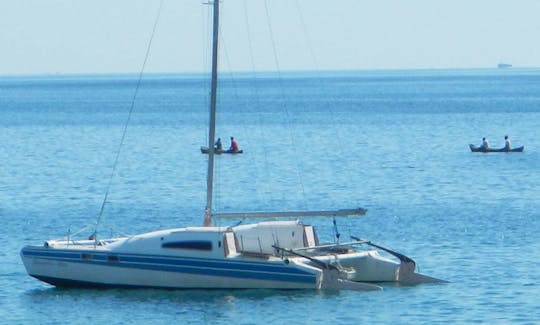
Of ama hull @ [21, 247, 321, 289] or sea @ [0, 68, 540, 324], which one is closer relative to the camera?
sea @ [0, 68, 540, 324]

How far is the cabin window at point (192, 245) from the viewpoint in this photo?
42844mm

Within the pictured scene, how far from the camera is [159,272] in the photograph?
143ft

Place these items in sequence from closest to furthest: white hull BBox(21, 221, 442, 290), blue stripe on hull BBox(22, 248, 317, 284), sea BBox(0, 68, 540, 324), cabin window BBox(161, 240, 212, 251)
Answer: sea BBox(0, 68, 540, 324), blue stripe on hull BBox(22, 248, 317, 284), white hull BBox(21, 221, 442, 290), cabin window BBox(161, 240, 212, 251)

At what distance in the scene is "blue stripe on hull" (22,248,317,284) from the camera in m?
42.5

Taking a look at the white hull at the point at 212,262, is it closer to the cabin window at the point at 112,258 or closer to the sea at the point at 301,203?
the cabin window at the point at 112,258

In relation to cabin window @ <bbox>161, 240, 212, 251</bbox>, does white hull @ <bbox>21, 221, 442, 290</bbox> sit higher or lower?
lower

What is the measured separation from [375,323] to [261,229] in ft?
18.7

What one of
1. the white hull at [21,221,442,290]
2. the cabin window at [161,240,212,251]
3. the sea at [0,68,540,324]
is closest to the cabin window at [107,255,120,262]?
the white hull at [21,221,442,290]

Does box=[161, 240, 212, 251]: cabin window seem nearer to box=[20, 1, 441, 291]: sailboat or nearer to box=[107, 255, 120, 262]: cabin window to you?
box=[20, 1, 441, 291]: sailboat

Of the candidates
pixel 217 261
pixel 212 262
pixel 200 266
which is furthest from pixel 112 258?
pixel 217 261

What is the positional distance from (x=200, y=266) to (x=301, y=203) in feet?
86.3

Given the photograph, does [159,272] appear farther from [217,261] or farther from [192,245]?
[217,261]

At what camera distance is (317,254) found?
4412 cm

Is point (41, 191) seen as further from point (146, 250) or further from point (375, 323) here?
point (375, 323)
